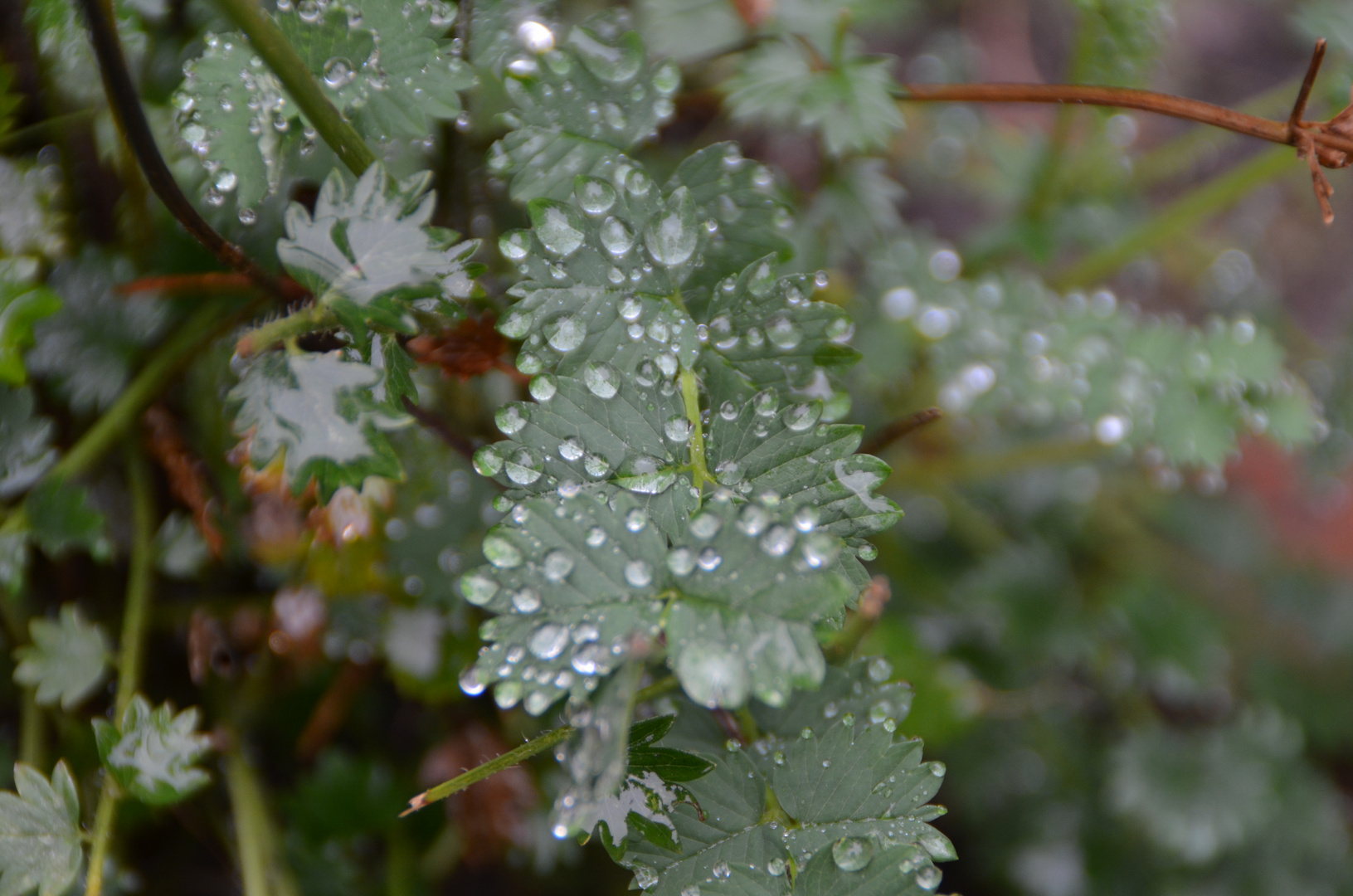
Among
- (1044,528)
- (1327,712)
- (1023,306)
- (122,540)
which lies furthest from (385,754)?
(1327,712)

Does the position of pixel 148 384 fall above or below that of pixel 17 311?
below

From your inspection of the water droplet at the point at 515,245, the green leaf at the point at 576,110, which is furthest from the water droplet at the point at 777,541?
the green leaf at the point at 576,110

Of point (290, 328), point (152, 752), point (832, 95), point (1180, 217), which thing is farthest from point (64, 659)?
point (1180, 217)

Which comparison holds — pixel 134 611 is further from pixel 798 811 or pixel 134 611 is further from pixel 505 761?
pixel 798 811

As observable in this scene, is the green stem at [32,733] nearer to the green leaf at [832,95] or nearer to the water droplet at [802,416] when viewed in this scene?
the water droplet at [802,416]

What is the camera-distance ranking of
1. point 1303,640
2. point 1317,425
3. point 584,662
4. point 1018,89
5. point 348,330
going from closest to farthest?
point 584,662 → point 348,330 → point 1018,89 → point 1317,425 → point 1303,640

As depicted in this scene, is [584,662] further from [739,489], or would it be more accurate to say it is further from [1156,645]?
[1156,645]
